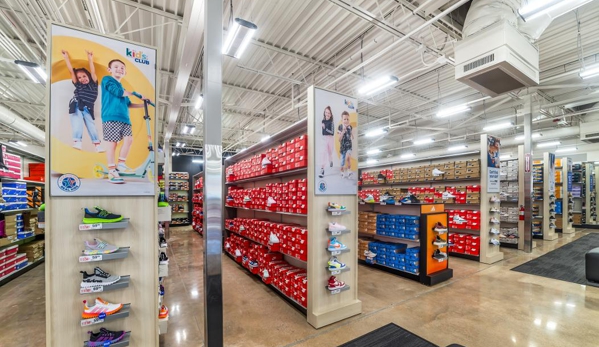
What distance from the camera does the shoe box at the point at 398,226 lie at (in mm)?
4895

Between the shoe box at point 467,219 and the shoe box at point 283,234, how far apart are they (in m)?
4.32

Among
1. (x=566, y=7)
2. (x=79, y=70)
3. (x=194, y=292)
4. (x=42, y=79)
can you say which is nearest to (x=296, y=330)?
(x=194, y=292)

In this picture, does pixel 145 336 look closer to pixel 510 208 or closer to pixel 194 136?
pixel 510 208

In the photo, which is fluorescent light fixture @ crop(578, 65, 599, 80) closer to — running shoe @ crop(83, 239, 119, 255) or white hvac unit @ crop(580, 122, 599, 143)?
white hvac unit @ crop(580, 122, 599, 143)

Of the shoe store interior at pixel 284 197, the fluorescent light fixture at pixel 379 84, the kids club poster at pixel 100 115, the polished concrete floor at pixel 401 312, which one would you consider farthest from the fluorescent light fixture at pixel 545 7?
the kids club poster at pixel 100 115

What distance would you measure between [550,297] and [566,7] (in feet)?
13.3

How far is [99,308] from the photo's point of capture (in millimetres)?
1910

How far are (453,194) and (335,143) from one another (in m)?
4.57

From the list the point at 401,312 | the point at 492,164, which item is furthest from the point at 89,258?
the point at 492,164

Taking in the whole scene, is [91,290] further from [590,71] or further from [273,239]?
[590,71]

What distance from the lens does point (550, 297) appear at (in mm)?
3863

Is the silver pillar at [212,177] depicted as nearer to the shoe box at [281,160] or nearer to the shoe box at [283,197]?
the shoe box at [281,160]

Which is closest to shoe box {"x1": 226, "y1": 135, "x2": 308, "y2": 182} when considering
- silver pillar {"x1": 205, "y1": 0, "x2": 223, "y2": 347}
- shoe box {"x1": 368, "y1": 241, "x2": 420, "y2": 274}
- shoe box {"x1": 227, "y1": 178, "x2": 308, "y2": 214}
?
shoe box {"x1": 227, "y1": 178, "x2": 308, "y2": 214}

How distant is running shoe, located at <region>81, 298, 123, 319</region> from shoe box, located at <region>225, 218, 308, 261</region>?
2.12 metres
